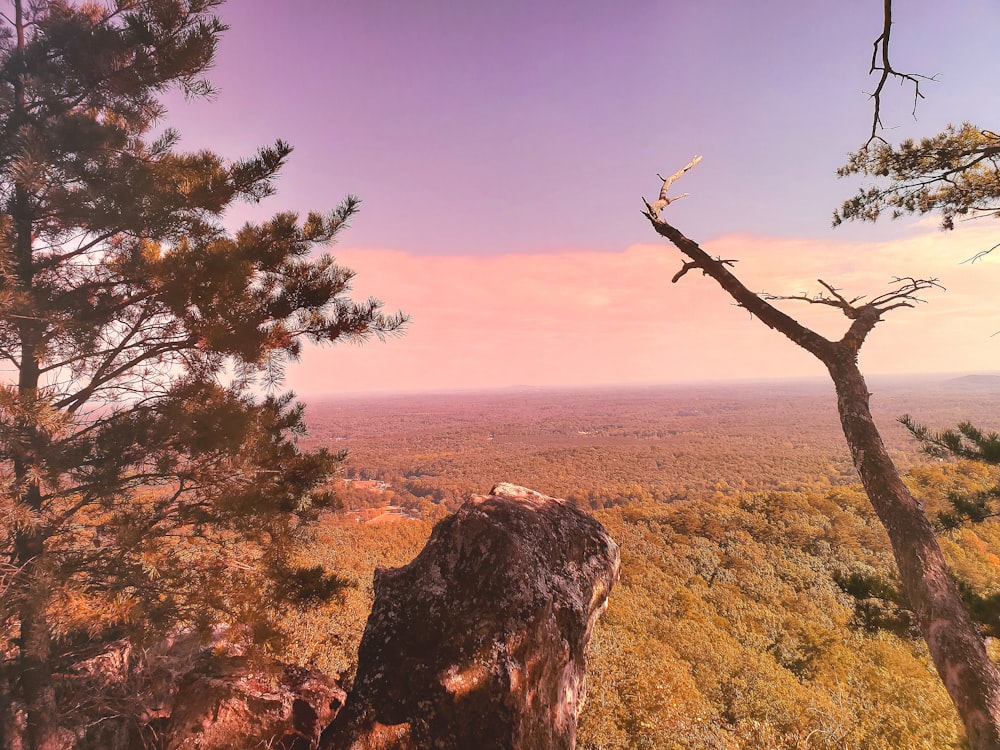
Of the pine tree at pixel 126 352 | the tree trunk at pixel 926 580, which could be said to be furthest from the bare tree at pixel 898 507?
the pine tree at pixel 126 352

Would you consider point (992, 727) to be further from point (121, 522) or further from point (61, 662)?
point (61, 662)

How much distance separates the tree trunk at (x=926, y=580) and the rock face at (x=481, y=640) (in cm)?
272

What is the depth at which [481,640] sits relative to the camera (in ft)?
11.8

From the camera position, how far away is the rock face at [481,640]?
331cm

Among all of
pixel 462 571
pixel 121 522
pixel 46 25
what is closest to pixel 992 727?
pixel 462 571

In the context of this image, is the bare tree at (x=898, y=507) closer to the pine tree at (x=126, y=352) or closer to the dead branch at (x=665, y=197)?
the dead branch at (x=665, y=197)

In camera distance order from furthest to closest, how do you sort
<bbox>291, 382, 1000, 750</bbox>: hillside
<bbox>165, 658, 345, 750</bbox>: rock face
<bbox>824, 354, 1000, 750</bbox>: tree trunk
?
1. <bbox>291, 382, 1000, 750</bbox>: hillside
2. <bbox>165, 658, 345, 750</bbox>: rock face
3. <bbox>824, 354, 1000, 750</bbox>: tree trunk

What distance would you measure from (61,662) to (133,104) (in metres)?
7.25

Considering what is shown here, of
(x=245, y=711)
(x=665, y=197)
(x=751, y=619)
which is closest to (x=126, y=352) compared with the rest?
(x=245, y=711)

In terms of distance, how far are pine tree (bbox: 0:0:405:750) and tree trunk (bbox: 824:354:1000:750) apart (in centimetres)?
660

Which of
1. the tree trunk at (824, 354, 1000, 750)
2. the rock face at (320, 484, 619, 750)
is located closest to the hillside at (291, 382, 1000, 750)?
the tree trunk at (824, 354, 1000, 750)

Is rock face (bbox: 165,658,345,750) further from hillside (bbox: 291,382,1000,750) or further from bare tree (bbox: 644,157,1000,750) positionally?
bare tree (bbox: 644,157,1000,750)

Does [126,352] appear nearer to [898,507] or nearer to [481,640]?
[481,640]

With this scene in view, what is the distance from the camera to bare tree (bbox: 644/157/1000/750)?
8.34ft
